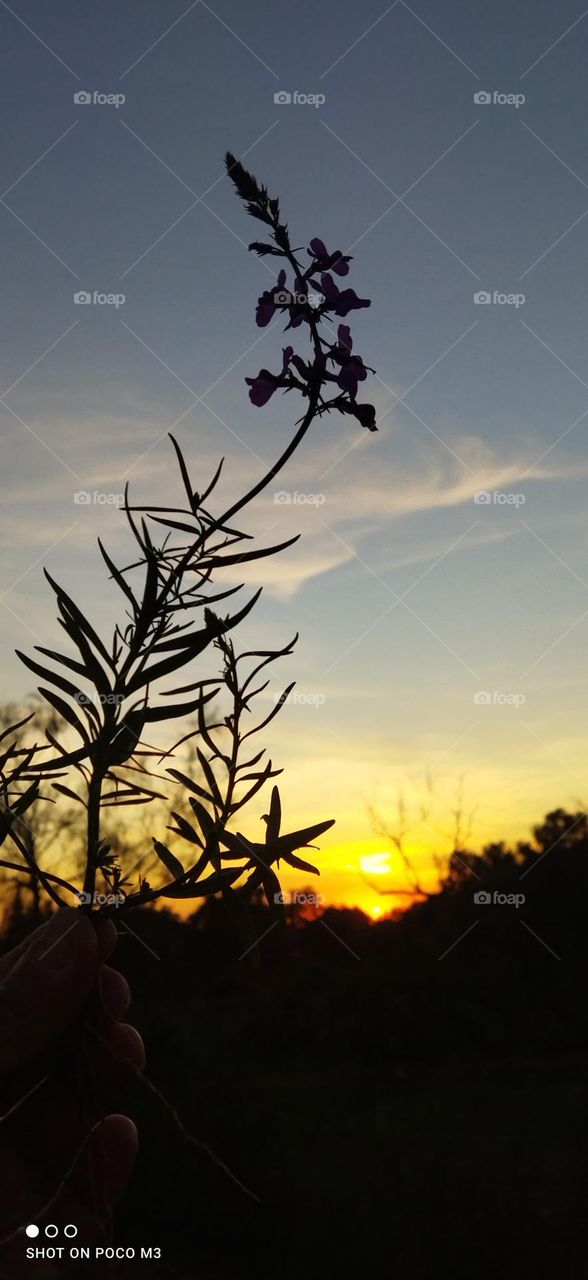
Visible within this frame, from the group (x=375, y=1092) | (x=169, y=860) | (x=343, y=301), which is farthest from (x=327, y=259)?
(x=375, y=1092)

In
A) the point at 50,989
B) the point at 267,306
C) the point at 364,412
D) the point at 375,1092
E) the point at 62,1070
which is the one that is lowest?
the point at 375,1092

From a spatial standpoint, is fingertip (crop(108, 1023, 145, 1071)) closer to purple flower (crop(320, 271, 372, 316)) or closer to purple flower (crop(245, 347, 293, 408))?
purple flower (crop(245, 347, 293, 408))

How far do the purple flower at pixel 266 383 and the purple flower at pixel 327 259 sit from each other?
0.17m

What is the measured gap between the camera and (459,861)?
439 inches

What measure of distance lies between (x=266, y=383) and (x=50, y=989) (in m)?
1.09

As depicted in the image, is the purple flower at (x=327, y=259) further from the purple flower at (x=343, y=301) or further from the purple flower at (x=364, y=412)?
the purple flower at (x=364, y=412)

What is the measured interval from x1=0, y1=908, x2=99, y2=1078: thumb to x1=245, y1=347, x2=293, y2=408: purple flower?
0.91 m

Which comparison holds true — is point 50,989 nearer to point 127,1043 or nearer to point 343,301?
point 127,1043

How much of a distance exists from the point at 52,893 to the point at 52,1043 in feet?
1.29

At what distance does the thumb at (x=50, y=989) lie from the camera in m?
1.61

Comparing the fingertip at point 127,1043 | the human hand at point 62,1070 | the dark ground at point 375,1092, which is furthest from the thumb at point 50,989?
the dark ground at point 375,1092

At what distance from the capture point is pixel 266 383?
4.61ft

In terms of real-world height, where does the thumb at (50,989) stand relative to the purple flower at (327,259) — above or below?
below

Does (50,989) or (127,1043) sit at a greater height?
(50,989)
